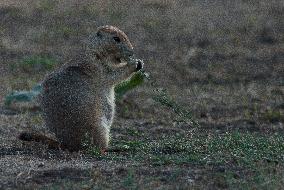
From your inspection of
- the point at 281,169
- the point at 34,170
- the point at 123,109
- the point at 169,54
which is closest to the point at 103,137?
the point at 34,170

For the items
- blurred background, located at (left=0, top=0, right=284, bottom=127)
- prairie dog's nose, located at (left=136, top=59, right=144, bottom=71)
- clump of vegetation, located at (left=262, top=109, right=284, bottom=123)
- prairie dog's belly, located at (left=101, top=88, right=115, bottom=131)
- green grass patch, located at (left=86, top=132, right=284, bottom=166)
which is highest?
blurred background, located at (left=0, top=0, right=284, bottom=127)

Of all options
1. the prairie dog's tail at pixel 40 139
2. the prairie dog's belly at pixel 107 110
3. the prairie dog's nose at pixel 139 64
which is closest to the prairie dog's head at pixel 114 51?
the prairie dog's nose at pixel 139 64

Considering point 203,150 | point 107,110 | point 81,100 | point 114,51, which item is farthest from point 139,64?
point 203,150

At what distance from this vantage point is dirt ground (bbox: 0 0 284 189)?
24.3 feet

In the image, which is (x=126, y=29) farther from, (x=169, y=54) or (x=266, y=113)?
(x=266, y=113)

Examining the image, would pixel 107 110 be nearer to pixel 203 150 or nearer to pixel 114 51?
pixel 114 51

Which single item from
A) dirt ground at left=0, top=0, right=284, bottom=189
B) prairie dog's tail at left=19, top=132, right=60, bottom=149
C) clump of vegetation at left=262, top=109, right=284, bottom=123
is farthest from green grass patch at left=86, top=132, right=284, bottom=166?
clump of vegetation at left=262, top=109, right=284, bottom=123

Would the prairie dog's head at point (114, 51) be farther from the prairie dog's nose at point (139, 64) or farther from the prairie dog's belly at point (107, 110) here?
the prairie dog's belly at point (107, 110)

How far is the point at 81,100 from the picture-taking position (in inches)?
341

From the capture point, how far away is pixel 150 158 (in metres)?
8.12

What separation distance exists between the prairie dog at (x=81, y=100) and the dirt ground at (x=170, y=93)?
20 centimetres

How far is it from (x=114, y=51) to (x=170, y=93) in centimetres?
356

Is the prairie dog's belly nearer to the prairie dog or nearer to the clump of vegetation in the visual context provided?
the prairie dog

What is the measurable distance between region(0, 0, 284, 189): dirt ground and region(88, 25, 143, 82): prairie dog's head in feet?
2.29
